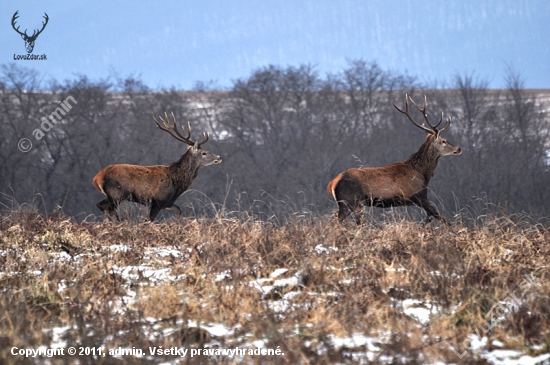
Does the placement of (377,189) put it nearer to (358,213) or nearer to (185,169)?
(358,213)

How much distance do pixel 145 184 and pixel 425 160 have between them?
181 inches

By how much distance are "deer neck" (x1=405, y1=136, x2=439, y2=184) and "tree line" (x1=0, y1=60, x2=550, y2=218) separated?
27.3 meters

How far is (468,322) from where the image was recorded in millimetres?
4359

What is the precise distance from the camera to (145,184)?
10.8 m

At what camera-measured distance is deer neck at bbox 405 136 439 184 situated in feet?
34.4

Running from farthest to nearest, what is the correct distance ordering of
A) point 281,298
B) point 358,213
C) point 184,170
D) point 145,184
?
point 184,170 → point 145,184 → point 358,213 → point 281,298

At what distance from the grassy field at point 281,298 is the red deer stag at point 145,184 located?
377cm

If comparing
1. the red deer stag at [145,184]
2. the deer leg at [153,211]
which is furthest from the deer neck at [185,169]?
the deer leg at [153,211]

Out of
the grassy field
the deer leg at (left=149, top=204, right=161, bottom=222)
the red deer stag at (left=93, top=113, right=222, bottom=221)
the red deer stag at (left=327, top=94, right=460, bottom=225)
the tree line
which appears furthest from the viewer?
the tree line

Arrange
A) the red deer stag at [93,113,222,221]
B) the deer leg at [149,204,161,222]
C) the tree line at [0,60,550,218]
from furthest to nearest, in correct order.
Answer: the tree line at [0,60,550,218] < the deer leg at [149,204,161,222] < the red deer stag at [93,113,222,221]

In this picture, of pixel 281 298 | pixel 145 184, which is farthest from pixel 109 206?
pixel 281 298

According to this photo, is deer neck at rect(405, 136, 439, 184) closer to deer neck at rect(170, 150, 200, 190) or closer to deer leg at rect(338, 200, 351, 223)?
deer leg at rect(338, 200, 351, 223)

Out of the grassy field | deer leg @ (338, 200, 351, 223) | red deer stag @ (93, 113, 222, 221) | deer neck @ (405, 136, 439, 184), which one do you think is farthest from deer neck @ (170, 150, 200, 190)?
the grassy field

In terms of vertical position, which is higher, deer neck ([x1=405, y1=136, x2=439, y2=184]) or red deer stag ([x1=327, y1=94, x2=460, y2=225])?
deer neck ([x1=405, y1=136, x2=439, y2=184])
